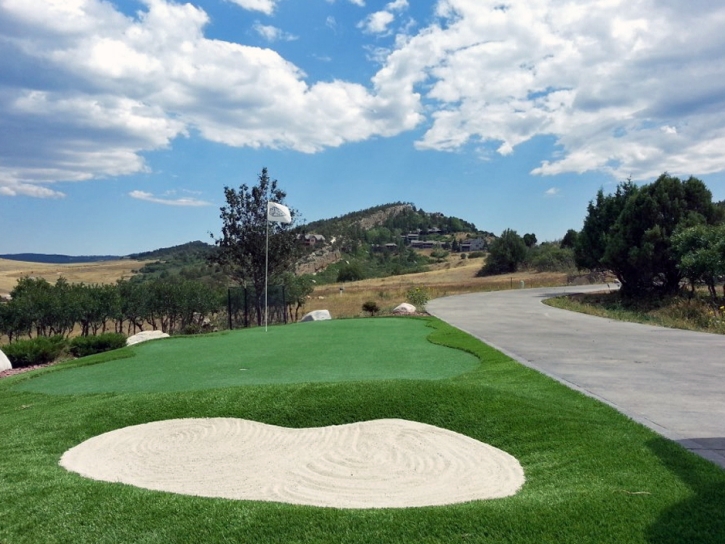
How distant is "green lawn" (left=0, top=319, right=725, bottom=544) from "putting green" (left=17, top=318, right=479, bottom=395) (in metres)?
0.59

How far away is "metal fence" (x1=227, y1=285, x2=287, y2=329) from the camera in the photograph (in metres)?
22.2

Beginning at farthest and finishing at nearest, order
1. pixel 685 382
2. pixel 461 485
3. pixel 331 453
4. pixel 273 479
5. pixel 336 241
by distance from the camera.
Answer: pixel 336 241
pixel 685 382
pixel 331 453
pixel 273 479
pixel 461 485

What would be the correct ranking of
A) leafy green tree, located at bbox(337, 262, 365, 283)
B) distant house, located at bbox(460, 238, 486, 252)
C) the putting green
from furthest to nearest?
distant house, located at bbox(460, 238, 486, 252) < leafy green tree, located at bbox(337, 262, 365, 283) < the putting green

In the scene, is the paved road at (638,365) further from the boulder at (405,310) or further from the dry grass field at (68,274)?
the dry grass field at (68,274)

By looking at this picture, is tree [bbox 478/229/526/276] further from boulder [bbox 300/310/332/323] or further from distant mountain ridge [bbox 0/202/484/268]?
boulder [bbox 300/310/332/323]

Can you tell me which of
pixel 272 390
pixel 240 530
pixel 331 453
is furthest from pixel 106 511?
pixel 272 390

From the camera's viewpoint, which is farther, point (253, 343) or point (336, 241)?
point (336, 241)

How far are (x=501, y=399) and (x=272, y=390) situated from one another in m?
2.77

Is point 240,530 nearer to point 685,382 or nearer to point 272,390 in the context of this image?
point 272,390

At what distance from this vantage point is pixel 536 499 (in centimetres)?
360

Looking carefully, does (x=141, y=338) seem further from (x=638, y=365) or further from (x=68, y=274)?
(x=68, y=274)

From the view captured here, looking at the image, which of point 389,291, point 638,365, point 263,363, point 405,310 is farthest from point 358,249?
point 638,365

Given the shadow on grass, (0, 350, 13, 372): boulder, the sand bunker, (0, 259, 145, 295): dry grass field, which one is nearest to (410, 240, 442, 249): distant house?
(0, 259, 145, 295): dry grass field

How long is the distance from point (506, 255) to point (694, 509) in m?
58.6
